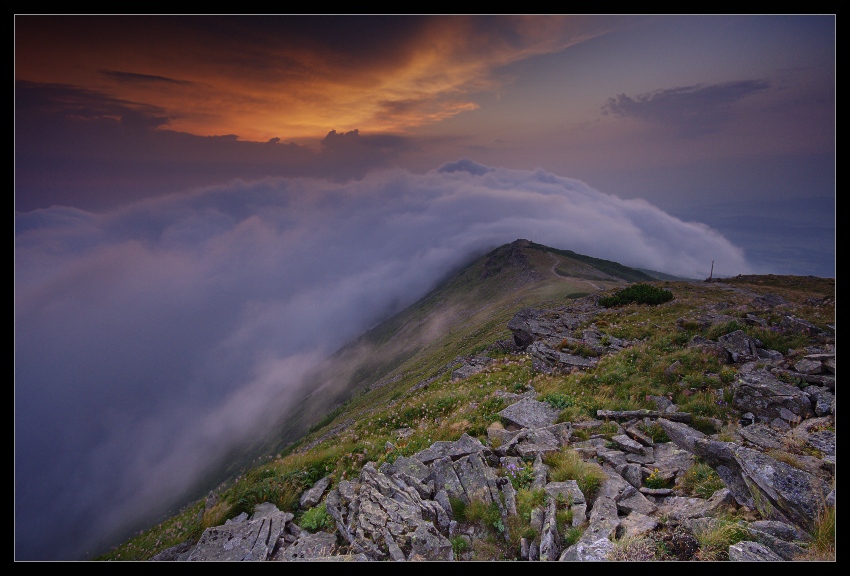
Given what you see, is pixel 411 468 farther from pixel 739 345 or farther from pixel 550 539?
pixel 739 345

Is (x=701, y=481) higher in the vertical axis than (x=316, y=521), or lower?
higher

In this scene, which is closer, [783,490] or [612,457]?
[783,490]

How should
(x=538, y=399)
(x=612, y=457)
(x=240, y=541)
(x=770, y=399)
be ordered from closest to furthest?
(x=240, y=541), (x=612, y=457), (x=770, y=399), (x=538, y=399)

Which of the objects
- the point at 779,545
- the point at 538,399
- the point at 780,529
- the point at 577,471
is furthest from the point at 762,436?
the point at 538,399

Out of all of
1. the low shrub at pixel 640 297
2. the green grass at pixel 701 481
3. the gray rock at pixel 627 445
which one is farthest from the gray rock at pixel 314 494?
the low shrub at pixel 640 297

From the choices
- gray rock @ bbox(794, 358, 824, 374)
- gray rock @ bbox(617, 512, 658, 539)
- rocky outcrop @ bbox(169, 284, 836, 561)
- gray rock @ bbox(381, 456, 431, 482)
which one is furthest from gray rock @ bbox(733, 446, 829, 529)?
gray rock @ bbox(794, 358, 824, 374)

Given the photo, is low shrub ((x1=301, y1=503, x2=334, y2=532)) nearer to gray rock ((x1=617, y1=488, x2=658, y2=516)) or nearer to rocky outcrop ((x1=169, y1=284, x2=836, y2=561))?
rocky outcrop ((x1=169, y1=284, x2=836, y2=561))

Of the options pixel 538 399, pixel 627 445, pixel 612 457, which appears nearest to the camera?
pixel 612 457

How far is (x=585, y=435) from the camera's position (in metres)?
8.56

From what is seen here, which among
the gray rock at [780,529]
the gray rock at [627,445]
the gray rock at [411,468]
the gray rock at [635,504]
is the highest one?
the gray rock at [780,529]

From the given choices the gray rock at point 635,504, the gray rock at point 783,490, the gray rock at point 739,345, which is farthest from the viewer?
the gray rock at point 739,345

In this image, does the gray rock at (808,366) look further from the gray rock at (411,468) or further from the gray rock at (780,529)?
the gray rock at (411,468)

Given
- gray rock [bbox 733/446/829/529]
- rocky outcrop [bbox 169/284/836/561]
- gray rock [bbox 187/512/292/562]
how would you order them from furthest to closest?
gray rock [bbox 187/512/292/562], rocky outcrop [bbox 169/284/836/561], gray rock [bbox 733/446/829/529]

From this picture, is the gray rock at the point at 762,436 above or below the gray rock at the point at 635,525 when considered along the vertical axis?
above
